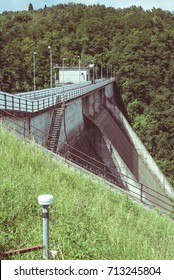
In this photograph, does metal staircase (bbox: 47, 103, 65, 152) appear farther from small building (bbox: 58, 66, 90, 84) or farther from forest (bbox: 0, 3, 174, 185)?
small building (bbox: 58, 66, 90, 84)

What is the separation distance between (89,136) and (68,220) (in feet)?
101

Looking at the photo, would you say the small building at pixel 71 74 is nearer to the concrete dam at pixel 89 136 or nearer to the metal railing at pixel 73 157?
the concrete dam at pixel 89 136

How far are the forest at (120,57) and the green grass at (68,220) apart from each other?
3732 cm

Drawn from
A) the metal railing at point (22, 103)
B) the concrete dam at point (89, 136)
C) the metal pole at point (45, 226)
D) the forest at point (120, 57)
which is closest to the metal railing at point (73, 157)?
the concrete dam at point (89, 136)

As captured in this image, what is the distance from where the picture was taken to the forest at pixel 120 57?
6281 centimetres

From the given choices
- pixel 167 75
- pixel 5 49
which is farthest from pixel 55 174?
pixel 167 75

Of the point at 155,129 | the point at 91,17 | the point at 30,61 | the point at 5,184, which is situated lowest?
the point at 155,129

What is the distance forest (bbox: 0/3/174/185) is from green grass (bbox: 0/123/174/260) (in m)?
37.3

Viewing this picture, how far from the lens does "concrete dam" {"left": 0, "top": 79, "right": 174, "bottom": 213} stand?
755 inches

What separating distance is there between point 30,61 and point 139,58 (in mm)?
23517

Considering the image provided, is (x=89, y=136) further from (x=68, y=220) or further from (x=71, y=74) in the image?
(x=71, y=74)

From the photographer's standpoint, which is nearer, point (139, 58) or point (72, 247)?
point (72, 247)

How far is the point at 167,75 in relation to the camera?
3159 inches

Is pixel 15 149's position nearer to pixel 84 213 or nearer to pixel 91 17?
pixel 84 213
